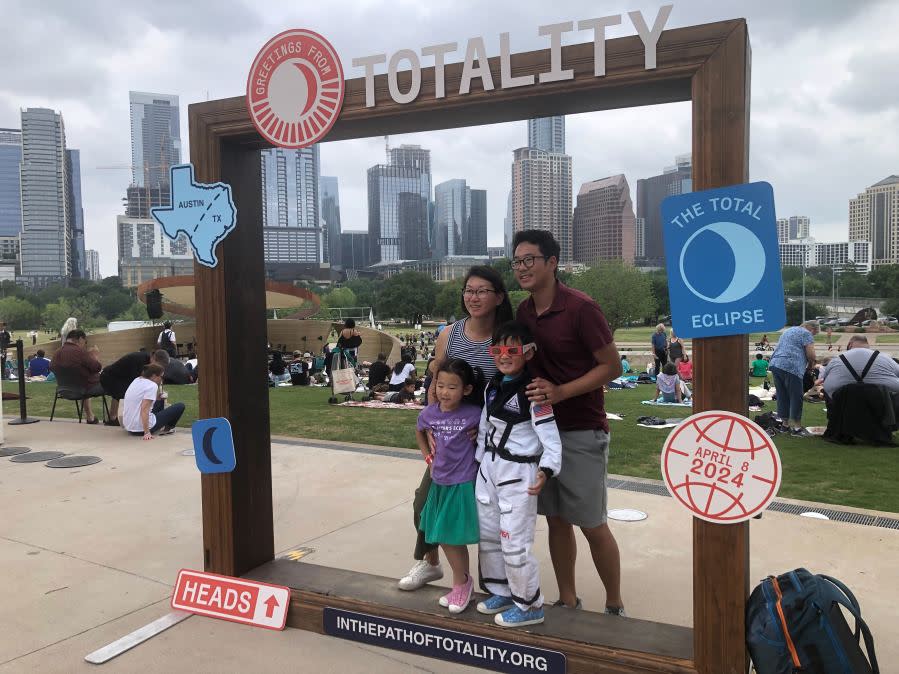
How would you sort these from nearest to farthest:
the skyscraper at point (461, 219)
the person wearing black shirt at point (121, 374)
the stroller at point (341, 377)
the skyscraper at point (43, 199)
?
the person wearing black shirt at point (121, 374) < the stroller at point (341, 377) < the skyscraper at point (461, 219) < the skyscraper at point (43, 199)

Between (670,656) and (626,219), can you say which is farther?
(626,219)

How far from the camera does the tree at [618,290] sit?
250ft

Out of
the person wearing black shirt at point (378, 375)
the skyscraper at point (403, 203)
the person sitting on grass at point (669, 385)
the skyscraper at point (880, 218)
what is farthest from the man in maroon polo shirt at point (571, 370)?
the skyscraper at point (880, 218)

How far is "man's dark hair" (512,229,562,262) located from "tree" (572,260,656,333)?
7339cm

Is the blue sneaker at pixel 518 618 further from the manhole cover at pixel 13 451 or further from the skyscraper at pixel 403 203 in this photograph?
the skyscraper at pixel 403 203

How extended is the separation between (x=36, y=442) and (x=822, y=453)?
28.0ft

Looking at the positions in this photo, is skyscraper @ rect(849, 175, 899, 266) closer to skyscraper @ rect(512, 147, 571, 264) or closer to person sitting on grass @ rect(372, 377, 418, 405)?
skyscraper @ rect(512, 147, 571, 264)

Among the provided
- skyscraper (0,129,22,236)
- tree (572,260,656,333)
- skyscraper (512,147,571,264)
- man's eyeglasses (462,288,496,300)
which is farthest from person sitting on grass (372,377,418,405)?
skyscraper (0,129,22,236)

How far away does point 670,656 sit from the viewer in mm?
2523

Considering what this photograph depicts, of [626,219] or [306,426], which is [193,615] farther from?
[626,219]

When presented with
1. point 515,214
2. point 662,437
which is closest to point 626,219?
point 515,214

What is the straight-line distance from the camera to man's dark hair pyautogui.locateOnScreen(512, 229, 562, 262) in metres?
2.85

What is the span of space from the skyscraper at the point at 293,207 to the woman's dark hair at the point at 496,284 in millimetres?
137125

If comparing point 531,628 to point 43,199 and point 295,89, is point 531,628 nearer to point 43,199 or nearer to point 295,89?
point 295,89
